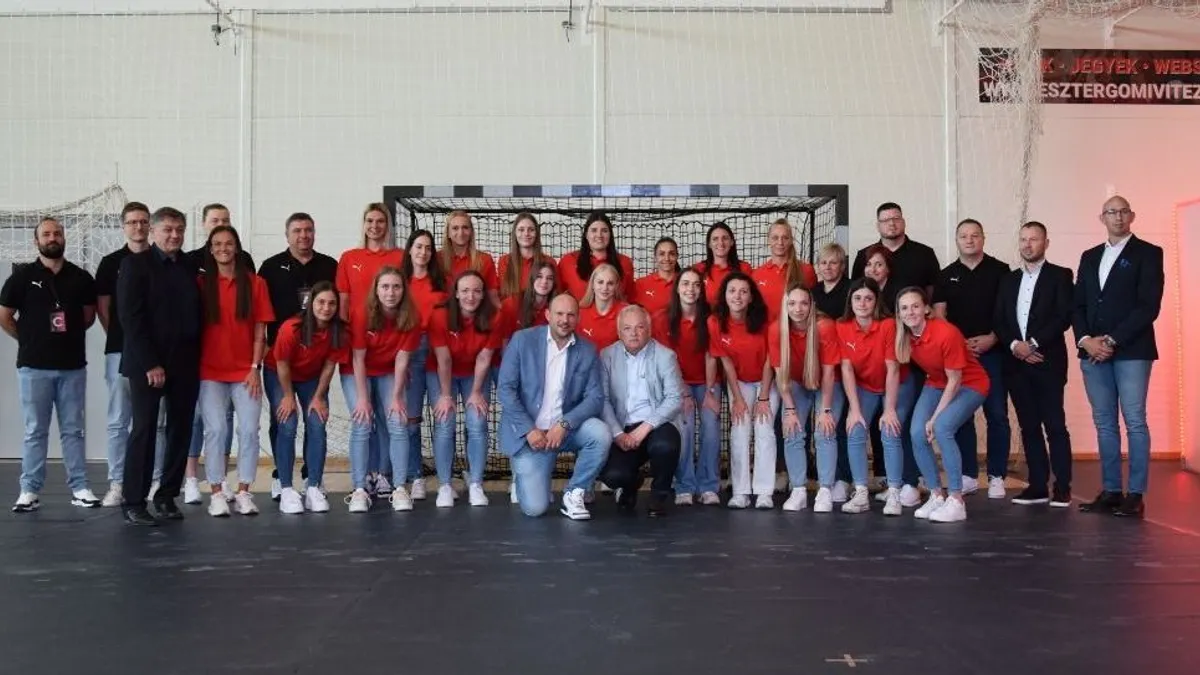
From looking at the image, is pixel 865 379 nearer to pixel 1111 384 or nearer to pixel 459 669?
pixel 1111 384

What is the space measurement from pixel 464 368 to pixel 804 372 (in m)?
1.86

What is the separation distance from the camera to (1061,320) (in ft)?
17.6

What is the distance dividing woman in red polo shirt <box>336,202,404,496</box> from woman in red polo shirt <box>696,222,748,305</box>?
1.76 meters

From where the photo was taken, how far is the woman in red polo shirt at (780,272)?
5508mm

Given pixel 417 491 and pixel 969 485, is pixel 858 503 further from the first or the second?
pixel 417 491

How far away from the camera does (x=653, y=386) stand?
16.5 feet

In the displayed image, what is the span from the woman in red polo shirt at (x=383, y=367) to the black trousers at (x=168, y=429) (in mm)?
794

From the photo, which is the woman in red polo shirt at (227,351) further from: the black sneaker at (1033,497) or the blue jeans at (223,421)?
the black sneaker at (1033,497)

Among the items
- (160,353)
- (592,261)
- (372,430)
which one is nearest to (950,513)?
(592,261)

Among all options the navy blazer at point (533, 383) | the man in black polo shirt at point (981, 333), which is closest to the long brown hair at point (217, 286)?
the navy blazer at point (533, 383)

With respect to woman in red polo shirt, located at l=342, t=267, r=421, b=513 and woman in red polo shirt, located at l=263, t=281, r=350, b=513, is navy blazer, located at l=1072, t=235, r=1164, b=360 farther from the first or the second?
woman in red polo shirt, located at l=263, t=281, r=350, b=513

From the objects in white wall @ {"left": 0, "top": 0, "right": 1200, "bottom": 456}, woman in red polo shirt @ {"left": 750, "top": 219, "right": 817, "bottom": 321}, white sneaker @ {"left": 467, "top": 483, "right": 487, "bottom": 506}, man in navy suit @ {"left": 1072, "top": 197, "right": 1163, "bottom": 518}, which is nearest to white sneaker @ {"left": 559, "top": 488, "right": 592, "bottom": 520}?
white sneaker @ {"left": 467, "top": 483, "right": 487, "bottom": 506}

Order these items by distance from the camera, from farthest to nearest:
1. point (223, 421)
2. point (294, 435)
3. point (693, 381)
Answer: point (693, 381), point (294, 435), point (223, 421)

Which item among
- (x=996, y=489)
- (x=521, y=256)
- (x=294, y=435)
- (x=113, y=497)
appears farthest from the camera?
(x=996, y=489)
